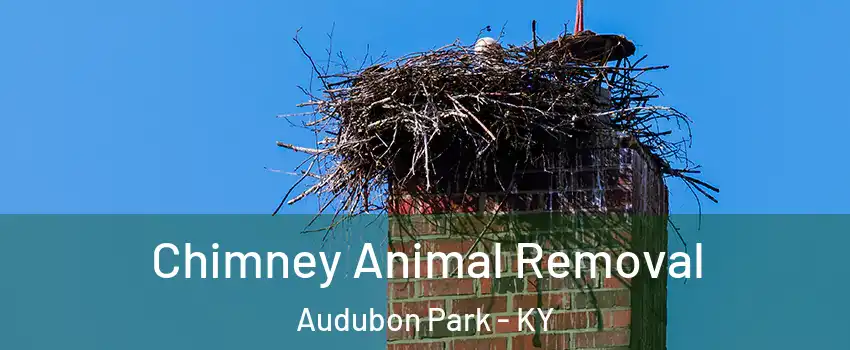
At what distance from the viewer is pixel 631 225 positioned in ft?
17.6

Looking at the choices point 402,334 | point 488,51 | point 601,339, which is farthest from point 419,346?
point 488,51

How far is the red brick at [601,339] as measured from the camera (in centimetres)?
508

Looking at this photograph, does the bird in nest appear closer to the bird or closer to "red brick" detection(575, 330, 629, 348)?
the bird

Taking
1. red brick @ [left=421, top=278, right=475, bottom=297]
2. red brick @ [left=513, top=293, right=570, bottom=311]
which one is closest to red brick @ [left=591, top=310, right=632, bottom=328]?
red brick @ [left=513, top=293, right=570, bottom=311]

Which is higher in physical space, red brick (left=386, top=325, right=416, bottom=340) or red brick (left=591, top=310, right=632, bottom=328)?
red brick (left=591, top=310, right=632, bottom=328)

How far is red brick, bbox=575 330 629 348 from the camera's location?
16.7 ft

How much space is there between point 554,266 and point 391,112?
3.26 feet

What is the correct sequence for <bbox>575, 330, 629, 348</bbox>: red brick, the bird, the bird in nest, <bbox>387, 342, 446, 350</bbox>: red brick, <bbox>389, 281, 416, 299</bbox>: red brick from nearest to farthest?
<bbox>575, 330, 629, 348</bbox>: red brick → <bbox>387, 342, 446, 350</bbox>: red brick → <bbox>389, 281, 416, 299</bbox>: red brick → the bird in nest → the bird

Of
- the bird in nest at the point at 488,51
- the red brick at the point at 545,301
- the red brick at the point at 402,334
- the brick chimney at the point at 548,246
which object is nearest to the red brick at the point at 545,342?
the brick chimney at the point at 548,246

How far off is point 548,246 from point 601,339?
0.43m

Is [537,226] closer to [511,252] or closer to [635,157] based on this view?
[511,252]

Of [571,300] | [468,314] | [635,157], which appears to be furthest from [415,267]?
[635,157]

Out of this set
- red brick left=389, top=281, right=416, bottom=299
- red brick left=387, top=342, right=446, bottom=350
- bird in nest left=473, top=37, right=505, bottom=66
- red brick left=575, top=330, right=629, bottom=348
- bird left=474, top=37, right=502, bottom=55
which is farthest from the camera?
bird left=474, top=37, right=502, bottom=55

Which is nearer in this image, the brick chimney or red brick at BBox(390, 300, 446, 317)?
the brick chimney
